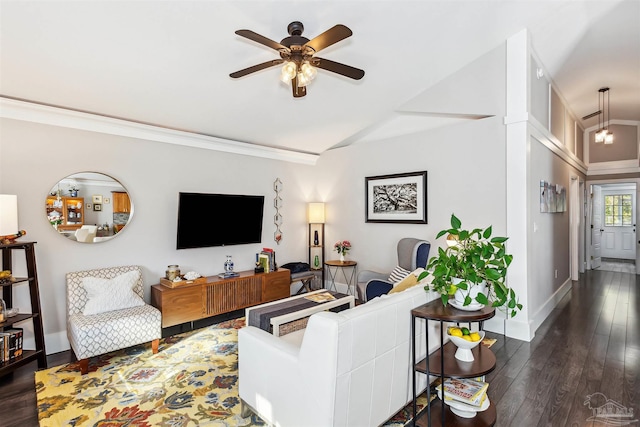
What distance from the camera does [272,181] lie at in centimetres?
532

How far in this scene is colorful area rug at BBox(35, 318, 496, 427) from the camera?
2.21 metres

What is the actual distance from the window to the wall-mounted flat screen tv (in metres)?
9.53

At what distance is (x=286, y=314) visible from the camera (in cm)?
303

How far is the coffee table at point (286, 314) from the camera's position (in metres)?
2.94

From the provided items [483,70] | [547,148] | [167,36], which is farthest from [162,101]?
[547,148]

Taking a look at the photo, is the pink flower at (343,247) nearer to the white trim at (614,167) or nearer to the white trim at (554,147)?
the white trim at (554,147)

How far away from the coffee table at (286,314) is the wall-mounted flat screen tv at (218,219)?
1.46 m

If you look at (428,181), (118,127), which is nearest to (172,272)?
(118,127)

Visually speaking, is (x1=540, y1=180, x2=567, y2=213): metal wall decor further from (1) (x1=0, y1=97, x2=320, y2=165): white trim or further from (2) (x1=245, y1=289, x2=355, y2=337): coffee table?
(1) (x1=0, y1=97, x2=320, y2=165): white trim

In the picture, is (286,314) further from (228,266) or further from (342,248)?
(342,248)

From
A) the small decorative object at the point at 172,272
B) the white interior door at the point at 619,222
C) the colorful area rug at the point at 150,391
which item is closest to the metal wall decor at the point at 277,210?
the small decorative object at the point at 172,272

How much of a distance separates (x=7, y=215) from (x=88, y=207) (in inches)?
32.7

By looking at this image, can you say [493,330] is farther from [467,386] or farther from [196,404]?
[196,404]

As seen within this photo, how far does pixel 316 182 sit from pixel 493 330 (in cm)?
355
